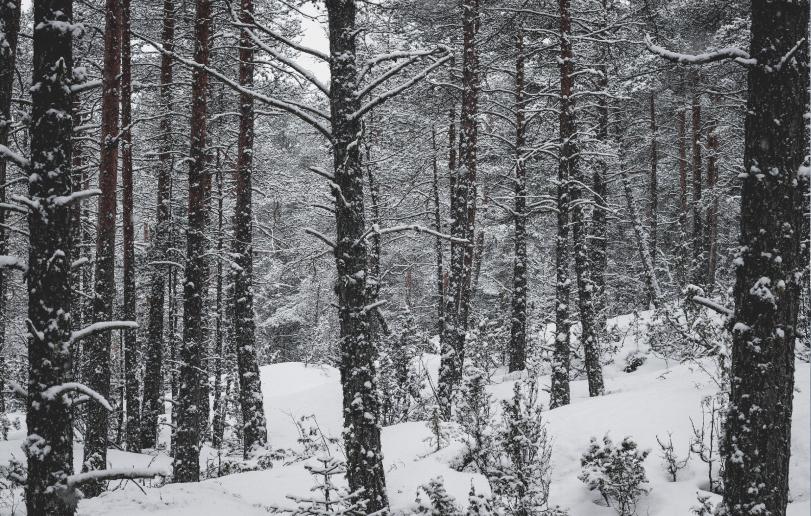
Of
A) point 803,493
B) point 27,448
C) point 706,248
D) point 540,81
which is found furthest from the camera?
point 706,248

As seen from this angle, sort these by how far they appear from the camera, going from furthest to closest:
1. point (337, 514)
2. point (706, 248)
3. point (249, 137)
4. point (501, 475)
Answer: point (706, 248)
point (249, 137)
point (501, 475)
point (337, 514)

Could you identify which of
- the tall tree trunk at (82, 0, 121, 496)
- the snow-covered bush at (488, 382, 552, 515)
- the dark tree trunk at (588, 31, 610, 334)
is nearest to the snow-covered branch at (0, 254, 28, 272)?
the snow-covered bush at (488, 382, 552, 515)

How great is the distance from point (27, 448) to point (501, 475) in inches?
173

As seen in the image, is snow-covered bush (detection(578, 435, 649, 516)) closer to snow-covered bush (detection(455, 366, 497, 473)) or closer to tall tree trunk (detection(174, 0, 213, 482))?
snow-covered bush (detection(455, 366, 497, 473))

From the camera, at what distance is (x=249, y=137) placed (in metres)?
11.1

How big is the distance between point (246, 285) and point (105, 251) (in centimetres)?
276

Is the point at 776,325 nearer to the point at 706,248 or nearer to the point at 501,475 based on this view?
the point at 501,475

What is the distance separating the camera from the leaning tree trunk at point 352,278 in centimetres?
514

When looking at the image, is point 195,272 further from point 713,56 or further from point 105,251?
point 713,56

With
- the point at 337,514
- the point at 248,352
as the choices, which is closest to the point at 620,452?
the point at 337,514

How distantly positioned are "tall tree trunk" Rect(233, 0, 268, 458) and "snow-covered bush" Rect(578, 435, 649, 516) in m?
7.15

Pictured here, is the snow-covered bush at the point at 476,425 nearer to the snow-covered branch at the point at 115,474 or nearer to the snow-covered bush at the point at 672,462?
the snow-covered bush at the point at 672,462

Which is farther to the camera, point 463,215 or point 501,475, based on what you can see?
point 463,215

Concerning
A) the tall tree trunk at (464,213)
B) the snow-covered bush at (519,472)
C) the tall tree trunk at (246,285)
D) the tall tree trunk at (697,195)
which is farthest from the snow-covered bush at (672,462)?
the tall tree trunk at (697,195)
